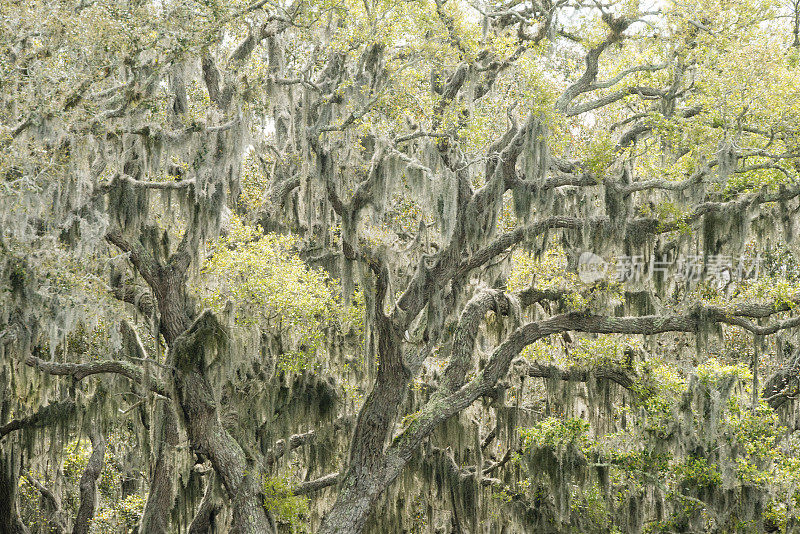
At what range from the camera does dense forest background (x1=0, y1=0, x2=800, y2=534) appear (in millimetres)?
9266

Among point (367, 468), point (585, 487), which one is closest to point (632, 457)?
point (585, 487)

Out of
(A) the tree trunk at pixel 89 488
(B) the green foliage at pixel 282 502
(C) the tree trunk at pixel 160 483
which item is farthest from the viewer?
(A) the tree trunk at pixel 89 488

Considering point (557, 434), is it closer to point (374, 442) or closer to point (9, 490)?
point (374, 442)

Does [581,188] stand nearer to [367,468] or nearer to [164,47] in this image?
[367,468]

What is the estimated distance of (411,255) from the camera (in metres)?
12.8

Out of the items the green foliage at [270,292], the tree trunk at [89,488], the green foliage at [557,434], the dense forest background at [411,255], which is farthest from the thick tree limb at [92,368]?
the green foliage at [557,434]

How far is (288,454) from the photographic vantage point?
469 inches

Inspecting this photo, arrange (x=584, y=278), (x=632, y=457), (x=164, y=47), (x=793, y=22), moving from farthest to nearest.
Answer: (x=793, y=22), (x=632, y=457), (x=584, y=278), (x=164, y=47)

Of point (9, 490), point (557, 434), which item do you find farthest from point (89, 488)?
point (557, 434)

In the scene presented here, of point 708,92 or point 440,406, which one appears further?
point 440,406

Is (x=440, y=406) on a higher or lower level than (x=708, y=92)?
lower

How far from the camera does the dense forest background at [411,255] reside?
9266 millimetres

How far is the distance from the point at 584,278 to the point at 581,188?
1210mm

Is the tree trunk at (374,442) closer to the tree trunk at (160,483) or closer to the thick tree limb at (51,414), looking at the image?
the tree trunk at (160,483)
